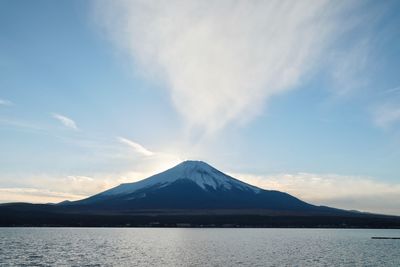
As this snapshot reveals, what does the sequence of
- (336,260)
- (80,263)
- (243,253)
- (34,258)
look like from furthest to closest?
(243,253) < (336,260) < (34,258) < (80,263)

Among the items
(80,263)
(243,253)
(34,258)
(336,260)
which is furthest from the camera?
(243,253)

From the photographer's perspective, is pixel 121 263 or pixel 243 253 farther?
pixel 243 253

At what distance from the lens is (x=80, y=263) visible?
5659cm

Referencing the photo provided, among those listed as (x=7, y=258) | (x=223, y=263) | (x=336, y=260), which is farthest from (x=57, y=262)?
(x=336, y=260)

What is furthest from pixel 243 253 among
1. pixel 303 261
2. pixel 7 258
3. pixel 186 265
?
pixel 7 258

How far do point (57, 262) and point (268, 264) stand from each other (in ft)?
83.8

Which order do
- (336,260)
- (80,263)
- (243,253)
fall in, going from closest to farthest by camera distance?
(80,263)
(336,260)
(243,253)

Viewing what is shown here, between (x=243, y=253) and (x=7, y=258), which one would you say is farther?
(x=243, y=253)

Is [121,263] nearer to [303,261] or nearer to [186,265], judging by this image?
[186,265]

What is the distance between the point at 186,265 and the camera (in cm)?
5772

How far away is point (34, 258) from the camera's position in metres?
61.1

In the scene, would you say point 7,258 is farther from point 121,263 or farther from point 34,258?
point 121,263

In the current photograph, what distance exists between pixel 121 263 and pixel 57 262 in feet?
24.8

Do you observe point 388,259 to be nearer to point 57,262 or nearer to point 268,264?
point 268,264
